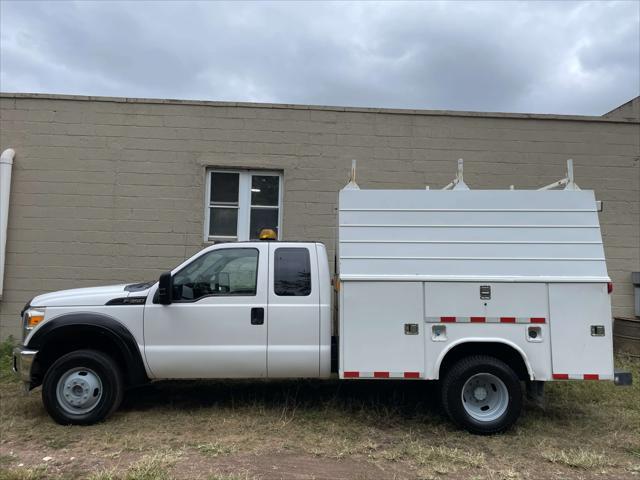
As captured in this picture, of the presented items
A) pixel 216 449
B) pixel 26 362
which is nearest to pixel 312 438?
pixel 216 449

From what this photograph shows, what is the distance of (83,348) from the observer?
534cm

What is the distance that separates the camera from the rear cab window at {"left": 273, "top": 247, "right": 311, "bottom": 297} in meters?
5.25

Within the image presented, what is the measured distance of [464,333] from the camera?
4.97m

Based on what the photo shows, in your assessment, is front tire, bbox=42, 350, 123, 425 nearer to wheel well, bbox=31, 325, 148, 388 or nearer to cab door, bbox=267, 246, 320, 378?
wheel well, bbox=31, 325, 148, 388

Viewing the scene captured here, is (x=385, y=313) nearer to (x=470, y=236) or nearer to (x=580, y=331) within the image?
(x=470, y=236)

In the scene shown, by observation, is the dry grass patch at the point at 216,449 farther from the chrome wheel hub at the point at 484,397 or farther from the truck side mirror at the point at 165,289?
the chrome wheel hub at the point at 484,397

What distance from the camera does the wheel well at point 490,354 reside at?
506 centimetres

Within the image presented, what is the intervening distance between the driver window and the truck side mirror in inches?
3.4

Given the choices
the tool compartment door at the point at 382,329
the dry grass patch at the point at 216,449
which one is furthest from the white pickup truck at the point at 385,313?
the dry grass patch at the point at 216,449

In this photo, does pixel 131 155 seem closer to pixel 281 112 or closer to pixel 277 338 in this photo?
pixel 281 112

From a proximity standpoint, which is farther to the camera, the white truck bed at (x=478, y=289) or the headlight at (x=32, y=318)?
the headlight at (x=32, y=318)

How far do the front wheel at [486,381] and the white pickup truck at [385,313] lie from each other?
0.04 ft

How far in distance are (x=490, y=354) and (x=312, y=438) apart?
198cm

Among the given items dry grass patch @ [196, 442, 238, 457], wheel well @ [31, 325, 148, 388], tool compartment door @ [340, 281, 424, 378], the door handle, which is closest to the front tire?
wheel well @ [31, 325, 148, 388]
